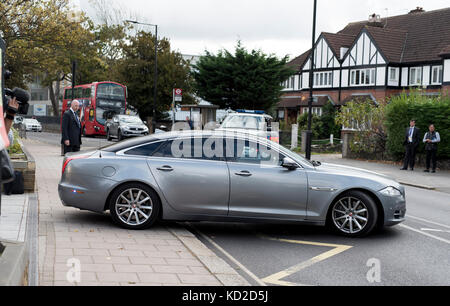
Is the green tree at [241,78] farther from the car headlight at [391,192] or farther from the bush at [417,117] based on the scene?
the car headlight at [391,192]

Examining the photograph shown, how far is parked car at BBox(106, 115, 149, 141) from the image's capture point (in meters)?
35.0

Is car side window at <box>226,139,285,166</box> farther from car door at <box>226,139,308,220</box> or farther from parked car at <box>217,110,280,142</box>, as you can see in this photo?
parked car at <box>217,110,280,142</box>

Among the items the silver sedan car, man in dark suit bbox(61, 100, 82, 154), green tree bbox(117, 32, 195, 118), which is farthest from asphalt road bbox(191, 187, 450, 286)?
green tree bbox(117, 32, 195, 118)

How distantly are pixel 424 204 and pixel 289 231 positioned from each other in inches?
208

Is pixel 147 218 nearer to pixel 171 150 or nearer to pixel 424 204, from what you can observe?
pixel 171 150

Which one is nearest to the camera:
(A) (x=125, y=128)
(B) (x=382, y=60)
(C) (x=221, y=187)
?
(C) (x=221, y=187)

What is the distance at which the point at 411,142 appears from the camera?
837 inches

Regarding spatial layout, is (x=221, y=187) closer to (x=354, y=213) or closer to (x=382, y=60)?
(x=354, y=213)

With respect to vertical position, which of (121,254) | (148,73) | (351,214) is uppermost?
(148,73)

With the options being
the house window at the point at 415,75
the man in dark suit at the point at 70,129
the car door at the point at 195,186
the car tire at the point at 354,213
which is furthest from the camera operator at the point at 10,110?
the house window at the point at 415,75

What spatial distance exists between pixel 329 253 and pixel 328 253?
0.04 feet

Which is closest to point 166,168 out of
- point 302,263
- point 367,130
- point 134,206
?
point 134,206

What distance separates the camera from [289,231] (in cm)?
852
